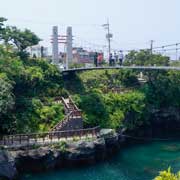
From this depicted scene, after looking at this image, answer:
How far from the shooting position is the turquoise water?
2688 cm

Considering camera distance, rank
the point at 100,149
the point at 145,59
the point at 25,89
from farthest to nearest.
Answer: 1. the point at 145,59
2. the point at 25,89
3. the point at 100,149

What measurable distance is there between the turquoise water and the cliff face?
71 cm

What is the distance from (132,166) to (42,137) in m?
6.54

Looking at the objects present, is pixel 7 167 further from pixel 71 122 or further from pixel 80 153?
pixel 71 122

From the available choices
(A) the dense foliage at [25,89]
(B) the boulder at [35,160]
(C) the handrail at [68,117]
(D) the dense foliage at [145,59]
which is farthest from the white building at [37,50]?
(B) the boulder at [35,160]

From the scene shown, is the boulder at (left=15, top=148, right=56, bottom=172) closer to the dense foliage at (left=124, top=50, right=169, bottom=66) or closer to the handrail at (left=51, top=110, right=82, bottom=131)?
the handrail at (left=51, top=110, right=82, bottom=131)

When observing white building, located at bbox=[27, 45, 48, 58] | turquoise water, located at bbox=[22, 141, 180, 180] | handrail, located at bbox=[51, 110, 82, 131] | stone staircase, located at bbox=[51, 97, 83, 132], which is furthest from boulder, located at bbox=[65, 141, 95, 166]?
white building, located at bbox=[27, 45, 48, 58]

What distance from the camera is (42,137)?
95.2ft

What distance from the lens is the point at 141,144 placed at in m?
37.2

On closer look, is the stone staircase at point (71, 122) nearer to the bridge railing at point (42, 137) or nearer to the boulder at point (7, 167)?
the bridge railing at point (42, 137)

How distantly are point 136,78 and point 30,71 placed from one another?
13.0 meters

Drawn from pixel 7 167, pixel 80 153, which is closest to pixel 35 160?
pixel 7 167

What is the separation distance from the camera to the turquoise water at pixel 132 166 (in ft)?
88.2

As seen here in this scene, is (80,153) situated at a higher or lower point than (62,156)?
higher
